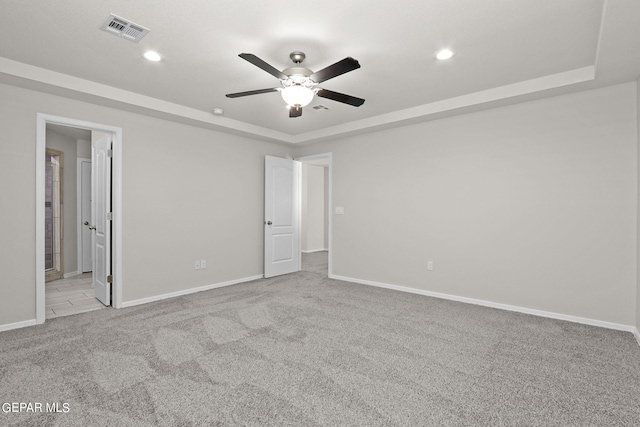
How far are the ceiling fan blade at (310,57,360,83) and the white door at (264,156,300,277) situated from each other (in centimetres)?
313

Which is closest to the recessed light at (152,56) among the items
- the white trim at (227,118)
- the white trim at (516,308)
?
the white trim at (227,118)

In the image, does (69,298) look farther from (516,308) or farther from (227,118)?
(516,308)

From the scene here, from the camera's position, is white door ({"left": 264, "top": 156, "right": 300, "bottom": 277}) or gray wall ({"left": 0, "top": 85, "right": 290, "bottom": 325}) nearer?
gray wall ({"left": 0, "top": 85, "right": 290, "bottom": 325})

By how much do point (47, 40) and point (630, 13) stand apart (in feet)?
13.6

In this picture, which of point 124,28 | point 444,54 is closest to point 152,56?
point 124,28

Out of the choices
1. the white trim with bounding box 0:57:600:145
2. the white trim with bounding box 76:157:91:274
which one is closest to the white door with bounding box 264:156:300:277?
the white trim with bounding box 0:57:600:145

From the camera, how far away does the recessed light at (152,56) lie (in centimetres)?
265

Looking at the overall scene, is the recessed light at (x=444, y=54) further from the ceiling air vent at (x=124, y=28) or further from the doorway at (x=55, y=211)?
the doorway at (x=55, y=211)

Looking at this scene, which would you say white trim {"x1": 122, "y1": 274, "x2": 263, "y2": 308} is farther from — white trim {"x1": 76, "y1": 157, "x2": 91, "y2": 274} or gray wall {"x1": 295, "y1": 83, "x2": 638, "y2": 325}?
white trim {"x1": 76, "y1": 157, "x2": 91, "y2": 274}

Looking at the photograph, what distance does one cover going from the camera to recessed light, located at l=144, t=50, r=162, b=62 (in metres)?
2.65

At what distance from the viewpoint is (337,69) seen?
7.19 ft

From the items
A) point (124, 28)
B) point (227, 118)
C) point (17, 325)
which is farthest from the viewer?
point (227, 118)

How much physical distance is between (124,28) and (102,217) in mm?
2651

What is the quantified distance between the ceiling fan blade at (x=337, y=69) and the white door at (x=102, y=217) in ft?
9.79
